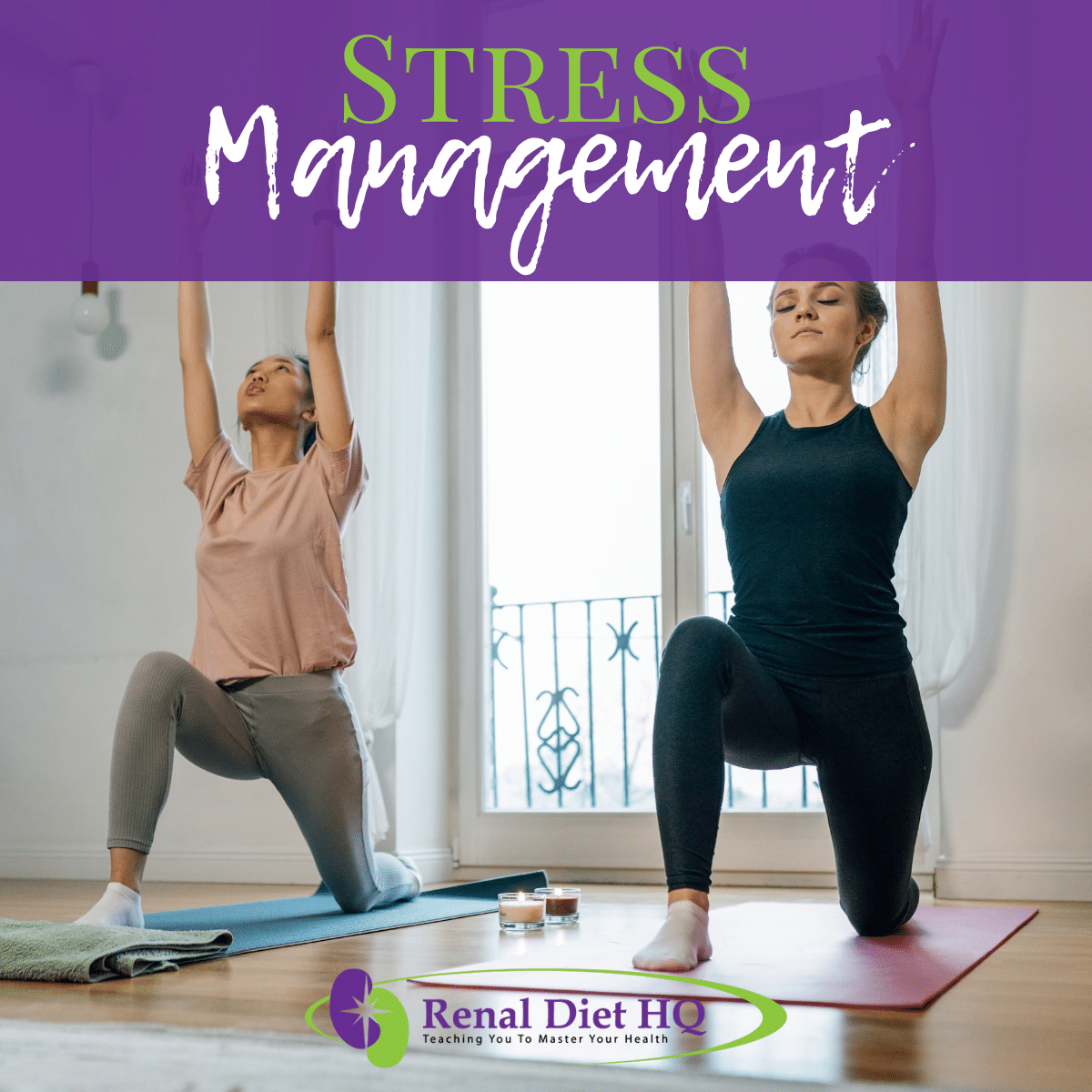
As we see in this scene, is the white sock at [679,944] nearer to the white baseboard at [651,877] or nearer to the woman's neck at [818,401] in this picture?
the woman's neck at [818,401]

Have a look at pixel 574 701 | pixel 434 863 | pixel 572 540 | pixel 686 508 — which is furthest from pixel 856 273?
pixel 434 863

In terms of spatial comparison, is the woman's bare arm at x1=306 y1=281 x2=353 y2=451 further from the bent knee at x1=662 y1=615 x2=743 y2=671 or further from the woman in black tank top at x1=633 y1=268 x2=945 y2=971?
the bent knee at x1=662 y1=615 x2=743 y2=671

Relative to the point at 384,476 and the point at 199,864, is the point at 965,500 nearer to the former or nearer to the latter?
the point at 384,476

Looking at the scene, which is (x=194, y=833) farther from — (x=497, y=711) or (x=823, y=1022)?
(x=823, y=1022)

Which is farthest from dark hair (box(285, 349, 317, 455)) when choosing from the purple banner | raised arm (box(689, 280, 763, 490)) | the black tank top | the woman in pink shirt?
the black tank top

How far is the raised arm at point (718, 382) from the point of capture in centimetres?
191

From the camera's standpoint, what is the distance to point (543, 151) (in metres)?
3.64

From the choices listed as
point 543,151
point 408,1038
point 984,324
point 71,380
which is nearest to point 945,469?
point 984,324

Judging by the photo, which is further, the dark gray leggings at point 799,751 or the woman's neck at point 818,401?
the woman's neck at point 818,401

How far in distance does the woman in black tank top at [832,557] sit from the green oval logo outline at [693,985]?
1.11ft

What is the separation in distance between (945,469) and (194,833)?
2208mm

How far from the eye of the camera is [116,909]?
1.96 m

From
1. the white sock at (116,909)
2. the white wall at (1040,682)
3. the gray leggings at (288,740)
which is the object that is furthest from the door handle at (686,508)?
the white sock at (116,909)

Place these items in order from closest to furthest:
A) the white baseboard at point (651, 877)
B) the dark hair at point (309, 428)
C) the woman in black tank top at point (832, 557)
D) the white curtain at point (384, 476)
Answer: the woman in black tank top at point (832, 557), the dark hair at point (309, 428), the white baseboard at point (651, 877), the white curtain at point (384, 476)
